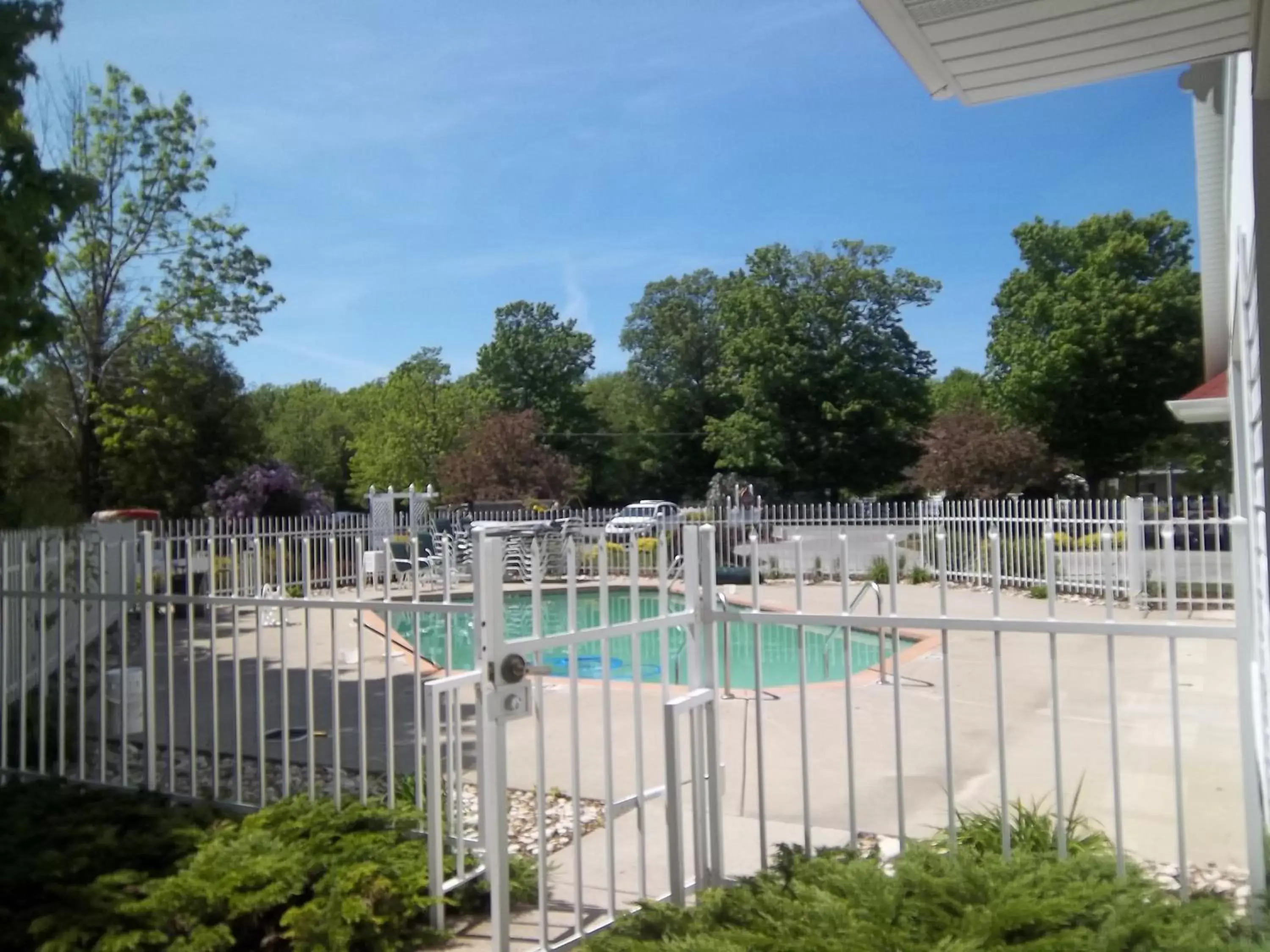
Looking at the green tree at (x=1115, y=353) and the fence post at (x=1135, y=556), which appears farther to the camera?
the green tree at (x=1115, y=353)

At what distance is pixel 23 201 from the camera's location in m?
7.05

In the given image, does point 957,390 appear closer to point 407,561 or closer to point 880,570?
point 880,570

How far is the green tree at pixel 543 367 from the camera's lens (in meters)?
48.9

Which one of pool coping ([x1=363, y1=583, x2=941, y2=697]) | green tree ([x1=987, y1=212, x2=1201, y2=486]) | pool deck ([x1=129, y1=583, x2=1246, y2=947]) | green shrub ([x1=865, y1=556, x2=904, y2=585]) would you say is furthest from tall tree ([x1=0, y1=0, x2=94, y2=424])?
green tree ([x1=987, y1=212, x2=1201, y2=486])

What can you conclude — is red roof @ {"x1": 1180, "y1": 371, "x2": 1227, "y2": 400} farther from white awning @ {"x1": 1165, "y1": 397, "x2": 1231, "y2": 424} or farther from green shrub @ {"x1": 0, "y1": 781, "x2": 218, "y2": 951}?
green shrub @ {"x1": 0, "y1": 781, "x2": 218, "y2": 951}

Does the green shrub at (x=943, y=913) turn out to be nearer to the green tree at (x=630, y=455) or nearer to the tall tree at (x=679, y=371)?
the tall tree at (x=679, y=371)

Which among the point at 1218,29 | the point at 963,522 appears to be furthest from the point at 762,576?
the point at 1218,29

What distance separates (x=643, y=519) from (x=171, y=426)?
1105 cm

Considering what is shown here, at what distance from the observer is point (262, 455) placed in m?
25.1

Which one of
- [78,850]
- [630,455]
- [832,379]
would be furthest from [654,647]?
[630,455]

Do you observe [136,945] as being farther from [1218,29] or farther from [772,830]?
[1218,29]

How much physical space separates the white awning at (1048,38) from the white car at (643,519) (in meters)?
13.1

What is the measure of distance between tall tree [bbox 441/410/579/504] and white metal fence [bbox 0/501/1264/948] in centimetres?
1969

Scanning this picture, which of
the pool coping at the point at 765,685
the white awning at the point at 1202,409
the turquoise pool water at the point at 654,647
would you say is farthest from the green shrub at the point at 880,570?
the white awning at the point at 1202,409
